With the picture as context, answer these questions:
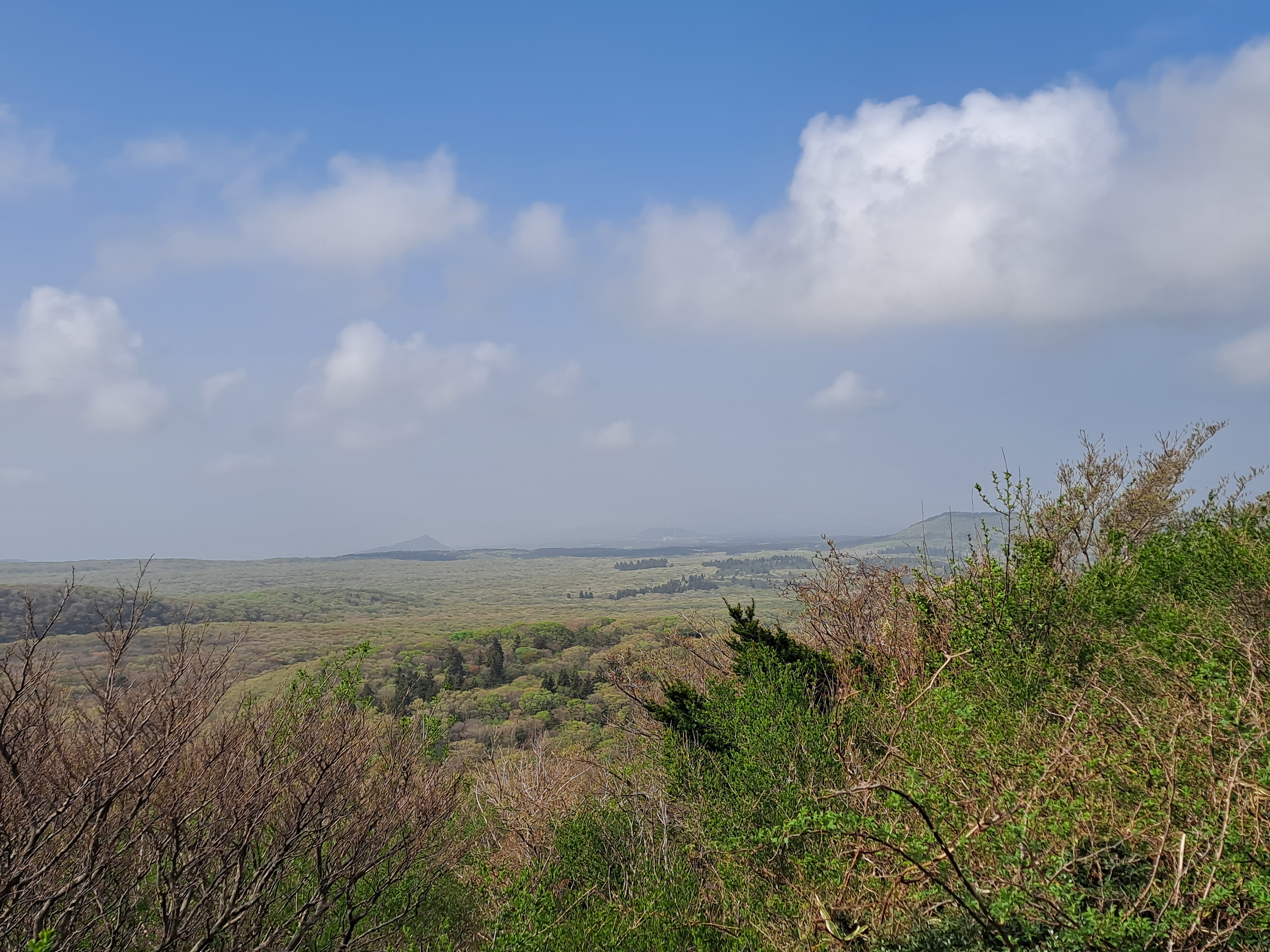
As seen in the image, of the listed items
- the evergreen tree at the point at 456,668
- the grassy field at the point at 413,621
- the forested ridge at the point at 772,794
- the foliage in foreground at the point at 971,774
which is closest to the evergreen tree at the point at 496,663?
the grassy field at the point at 413,621

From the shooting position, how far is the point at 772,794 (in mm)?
10602

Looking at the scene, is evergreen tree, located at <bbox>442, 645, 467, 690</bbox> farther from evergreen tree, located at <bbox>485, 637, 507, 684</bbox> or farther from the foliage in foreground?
the foliage in foreground

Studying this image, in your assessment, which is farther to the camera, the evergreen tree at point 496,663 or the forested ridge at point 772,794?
the evergreen tree at point 496,663

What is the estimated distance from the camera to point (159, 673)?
7.93 metres

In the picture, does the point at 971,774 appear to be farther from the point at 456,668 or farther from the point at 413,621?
the point at 413,621

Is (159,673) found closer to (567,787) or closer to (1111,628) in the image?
(567,787)

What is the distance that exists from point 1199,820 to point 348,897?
1113cm

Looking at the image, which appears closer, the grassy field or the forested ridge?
the forested ridge

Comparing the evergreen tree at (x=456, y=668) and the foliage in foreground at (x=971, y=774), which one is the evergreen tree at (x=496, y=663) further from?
the foliage in foreground at (x=971, y=774)

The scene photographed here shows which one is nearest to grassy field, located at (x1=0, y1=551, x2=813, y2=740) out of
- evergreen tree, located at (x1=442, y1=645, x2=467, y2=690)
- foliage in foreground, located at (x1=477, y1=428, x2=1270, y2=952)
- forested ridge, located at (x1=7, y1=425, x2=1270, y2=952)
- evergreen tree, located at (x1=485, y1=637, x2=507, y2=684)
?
evergreen tree, located at (x1=442, y1=645, x2=467, y2=690)

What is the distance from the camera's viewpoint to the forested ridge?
4863 millimetres

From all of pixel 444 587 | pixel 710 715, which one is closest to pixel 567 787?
pixel 710 715

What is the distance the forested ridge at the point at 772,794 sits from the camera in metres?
4.86

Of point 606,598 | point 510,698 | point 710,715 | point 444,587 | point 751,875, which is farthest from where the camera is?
point 444,587
